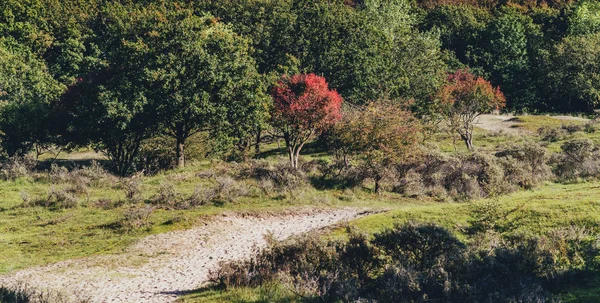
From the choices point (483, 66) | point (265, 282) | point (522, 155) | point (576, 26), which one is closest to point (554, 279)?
point (265, 282)

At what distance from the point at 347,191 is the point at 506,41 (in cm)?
6897

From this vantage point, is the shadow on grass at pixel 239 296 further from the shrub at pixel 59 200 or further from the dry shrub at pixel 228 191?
the shrub at pixel 59 200

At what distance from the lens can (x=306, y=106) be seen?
34875 millimetres

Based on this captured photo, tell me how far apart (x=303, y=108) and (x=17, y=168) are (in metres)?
20.5

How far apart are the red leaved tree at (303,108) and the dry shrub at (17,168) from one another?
17687 mm

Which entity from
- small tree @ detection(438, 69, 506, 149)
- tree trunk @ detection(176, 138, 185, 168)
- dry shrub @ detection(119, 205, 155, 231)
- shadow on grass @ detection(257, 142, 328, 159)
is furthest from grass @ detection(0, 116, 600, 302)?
small tree @ detection(438, 69, 506, 149)

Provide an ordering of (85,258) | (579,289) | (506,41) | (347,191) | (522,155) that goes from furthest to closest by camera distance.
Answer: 1. (506,41)
2. (522,155)
3. (347,191)
4. (85,258)
5. (579,289)

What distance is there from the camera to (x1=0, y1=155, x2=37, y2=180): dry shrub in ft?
112

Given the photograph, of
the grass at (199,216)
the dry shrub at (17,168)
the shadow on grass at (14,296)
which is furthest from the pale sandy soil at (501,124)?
the shadow on grass at (14,296)

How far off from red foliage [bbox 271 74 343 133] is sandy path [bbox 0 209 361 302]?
11876 mm

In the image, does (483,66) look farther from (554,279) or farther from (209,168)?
(554,279)

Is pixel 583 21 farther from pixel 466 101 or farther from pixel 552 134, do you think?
pixel 466 101

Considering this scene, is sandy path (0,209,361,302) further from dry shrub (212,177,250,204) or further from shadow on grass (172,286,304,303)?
dry shrub (212,177,250,204)

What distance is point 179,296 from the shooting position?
47.3 feet
